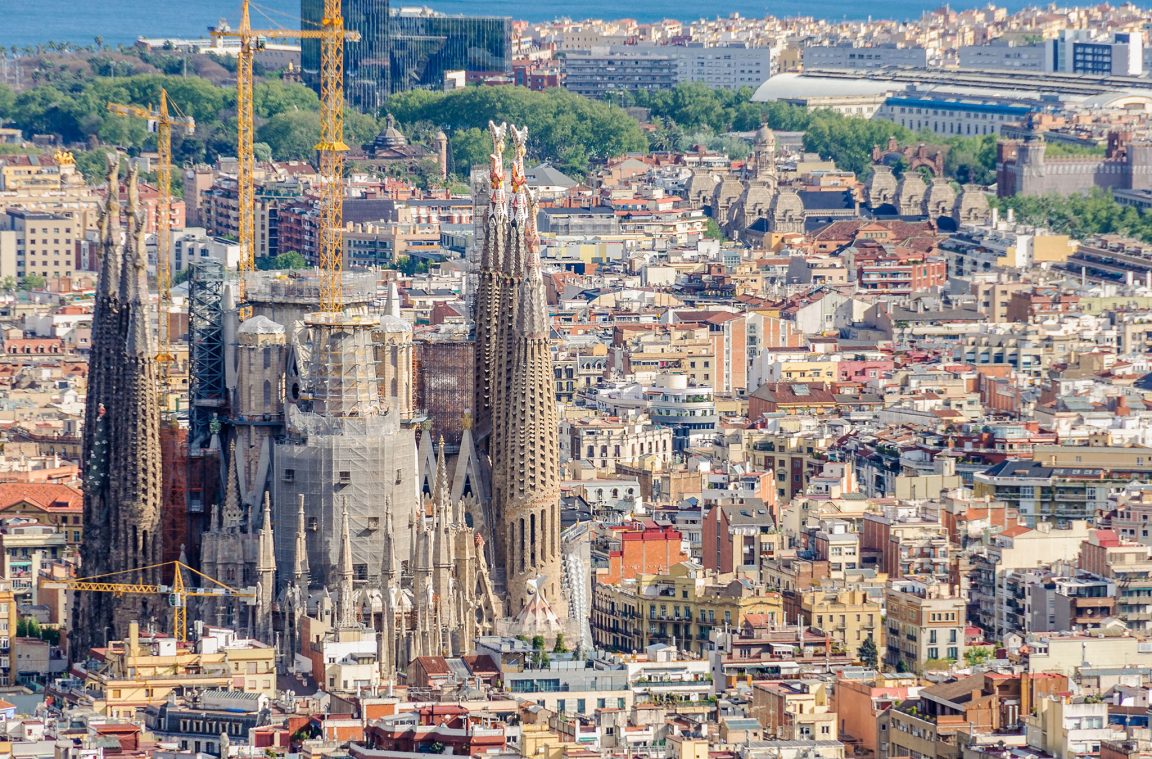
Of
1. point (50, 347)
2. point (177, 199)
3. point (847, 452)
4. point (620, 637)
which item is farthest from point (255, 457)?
point (177, 199)

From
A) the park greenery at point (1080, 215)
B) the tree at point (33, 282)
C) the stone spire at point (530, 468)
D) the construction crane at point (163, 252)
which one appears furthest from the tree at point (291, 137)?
the stone spire at point (530, 468)

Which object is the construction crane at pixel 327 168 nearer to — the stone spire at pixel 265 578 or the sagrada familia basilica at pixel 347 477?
the sagrada familia basilica at pixel 347 477

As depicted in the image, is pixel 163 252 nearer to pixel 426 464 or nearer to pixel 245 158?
pixel 245 158

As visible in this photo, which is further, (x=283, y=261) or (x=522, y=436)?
(x=283, y=261)

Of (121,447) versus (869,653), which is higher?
(121,447)

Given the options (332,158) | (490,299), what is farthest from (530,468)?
(332,158)

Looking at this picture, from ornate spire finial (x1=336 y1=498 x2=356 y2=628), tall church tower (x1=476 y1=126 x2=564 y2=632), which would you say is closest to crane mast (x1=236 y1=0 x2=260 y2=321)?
tall church tower (x1=476 y1=126 x2=564 y2=632)

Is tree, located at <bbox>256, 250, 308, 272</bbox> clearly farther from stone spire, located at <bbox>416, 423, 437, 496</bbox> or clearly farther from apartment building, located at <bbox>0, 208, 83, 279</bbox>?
stone spire, located at <bbox>416, 423, 437, 496</bbox>
